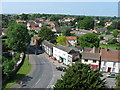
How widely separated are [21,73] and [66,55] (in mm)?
7382

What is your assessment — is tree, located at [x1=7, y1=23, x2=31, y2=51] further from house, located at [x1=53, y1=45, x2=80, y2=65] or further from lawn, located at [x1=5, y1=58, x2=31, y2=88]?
house, located at [x1=53, y1=45, x2=80, y2=65]

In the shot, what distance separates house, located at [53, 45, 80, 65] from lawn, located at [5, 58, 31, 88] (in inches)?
202

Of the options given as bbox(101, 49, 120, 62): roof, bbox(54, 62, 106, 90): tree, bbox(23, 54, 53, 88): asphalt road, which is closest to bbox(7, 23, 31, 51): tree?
bbox(23, 54, 53, 88): asphalt road

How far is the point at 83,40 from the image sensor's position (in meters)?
33.6

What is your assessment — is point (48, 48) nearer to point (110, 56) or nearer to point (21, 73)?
point (21, 73)

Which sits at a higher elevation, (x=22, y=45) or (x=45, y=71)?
(x=22, y=45)

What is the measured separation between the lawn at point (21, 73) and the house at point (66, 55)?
5.14 m

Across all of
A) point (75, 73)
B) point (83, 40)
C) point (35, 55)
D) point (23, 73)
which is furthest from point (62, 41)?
point (75, 73)

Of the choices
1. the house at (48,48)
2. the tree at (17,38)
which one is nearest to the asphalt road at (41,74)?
the house at (48,48)

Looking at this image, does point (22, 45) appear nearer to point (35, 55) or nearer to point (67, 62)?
point (35, 55)

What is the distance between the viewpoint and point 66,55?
78.0 ft

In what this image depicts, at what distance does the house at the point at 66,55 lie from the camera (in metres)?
23.2

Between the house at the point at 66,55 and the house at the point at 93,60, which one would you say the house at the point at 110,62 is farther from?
the house at the point at 66,55

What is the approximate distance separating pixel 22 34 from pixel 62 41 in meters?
9.09
